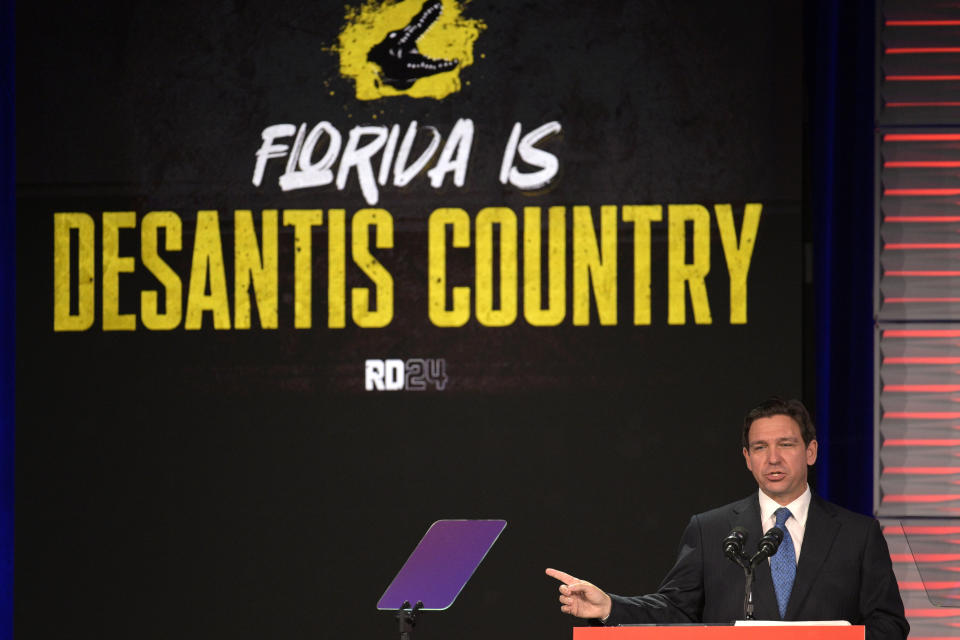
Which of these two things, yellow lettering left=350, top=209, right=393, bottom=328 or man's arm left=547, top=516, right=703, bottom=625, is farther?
yellow lettering left=350, top=209, right=393, bottom=328

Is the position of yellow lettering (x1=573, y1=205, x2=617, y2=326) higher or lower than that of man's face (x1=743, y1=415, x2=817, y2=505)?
higher

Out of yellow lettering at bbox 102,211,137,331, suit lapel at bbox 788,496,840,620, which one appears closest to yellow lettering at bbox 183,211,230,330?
yellow lettering at bbox 102,211,137,331

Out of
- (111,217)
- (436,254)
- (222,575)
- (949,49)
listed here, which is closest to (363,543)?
(222,575)

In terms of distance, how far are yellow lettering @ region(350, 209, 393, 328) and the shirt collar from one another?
1998 millimetres

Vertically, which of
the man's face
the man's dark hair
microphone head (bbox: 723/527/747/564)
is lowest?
microphone head (bbox: 723/527/747/564)

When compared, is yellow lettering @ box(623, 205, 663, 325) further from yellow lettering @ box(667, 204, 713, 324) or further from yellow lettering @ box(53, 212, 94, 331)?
yellow lettering @ box(53, 212, 94, 331)

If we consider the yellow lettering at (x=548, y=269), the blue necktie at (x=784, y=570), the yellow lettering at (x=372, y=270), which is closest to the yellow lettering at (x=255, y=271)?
the yellow lettering at (x=372, y=270)

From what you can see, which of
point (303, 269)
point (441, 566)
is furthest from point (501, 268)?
point (441, 566)

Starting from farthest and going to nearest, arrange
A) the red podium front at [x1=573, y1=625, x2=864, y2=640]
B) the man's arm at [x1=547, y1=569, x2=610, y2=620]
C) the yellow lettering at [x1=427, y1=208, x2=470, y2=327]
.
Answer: the yellow lettering at [x1=427, y1=208, x2=470, y2=327]
the man's arm at [x1=547, y1=569, x2=610, y2=620]
the red podium front at [x1=573, y1=625, x2=864, y2=640]

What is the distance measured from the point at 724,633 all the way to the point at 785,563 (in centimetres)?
88

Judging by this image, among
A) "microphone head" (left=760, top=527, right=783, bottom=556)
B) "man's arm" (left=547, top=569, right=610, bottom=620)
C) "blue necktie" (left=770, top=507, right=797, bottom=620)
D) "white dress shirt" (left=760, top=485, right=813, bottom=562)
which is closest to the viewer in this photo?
"microphone head" (left=760, top=527, right=783, bottom=556)

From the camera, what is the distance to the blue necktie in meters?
3.37

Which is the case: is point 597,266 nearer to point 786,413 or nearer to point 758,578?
point 786,413

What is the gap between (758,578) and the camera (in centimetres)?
338
